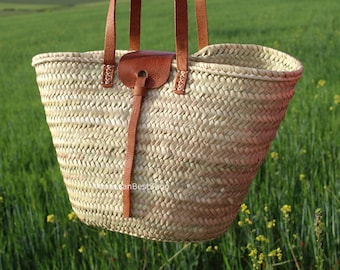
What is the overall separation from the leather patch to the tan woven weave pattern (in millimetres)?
22

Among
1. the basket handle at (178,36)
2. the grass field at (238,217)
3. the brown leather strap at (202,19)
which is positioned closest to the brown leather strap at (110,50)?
the basket handle at (178,36)

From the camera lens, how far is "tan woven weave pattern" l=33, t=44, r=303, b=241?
4.94ft

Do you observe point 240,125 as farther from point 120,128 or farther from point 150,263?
point 150,263


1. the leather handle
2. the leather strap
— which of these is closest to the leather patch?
the leather strap

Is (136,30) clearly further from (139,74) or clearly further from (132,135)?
(132,135)

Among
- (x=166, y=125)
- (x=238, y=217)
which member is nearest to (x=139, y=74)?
(x=166, y=125)

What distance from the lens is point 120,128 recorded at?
5.24 feet

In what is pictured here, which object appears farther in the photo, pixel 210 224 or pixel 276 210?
pixel 276 210

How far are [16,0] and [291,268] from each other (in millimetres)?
51008

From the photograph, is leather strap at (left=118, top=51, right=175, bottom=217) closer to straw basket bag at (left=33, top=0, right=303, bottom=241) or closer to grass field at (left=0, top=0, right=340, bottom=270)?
straw basket bag at (left=33, top=0, right=303, bottom=241)

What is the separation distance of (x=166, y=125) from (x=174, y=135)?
30 mm

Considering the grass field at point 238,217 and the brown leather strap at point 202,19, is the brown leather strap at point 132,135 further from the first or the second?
the grass field at point 238,217

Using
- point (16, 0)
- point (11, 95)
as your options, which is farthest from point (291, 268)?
point (16, 0)

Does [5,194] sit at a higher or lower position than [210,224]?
lower
